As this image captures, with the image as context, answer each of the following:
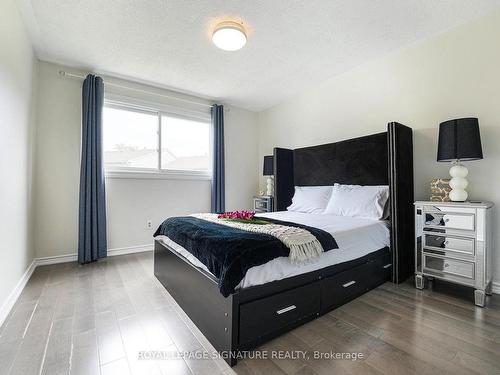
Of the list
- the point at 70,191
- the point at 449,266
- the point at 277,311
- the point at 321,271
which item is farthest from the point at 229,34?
the point at 449,266

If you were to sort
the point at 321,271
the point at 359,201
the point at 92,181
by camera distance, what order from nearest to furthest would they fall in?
the point at 321,271, the point at 359,201, the point at 92,181

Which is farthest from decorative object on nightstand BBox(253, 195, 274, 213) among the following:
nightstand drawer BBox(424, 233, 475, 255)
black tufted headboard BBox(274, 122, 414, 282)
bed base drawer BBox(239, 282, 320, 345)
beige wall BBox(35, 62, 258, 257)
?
bed base drawer BBox(239, 282, 320, 345)

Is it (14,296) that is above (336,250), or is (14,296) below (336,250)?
below

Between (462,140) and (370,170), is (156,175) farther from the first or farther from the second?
(462,140)

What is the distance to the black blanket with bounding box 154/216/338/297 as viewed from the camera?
135cm

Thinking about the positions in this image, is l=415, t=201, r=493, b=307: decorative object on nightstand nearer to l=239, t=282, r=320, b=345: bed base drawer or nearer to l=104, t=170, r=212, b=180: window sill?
l=239, t=282, r=320, b=345: bed base drawer

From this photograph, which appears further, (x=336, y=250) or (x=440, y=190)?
(x=440, y=190)

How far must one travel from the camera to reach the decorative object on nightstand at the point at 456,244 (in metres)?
1.97

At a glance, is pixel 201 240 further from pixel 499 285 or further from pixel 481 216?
pixel 499 285

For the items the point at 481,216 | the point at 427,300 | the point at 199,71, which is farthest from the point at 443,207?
the point at 199,71

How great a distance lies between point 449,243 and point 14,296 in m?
3.93

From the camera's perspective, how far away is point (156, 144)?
3879 millimetres

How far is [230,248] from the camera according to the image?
144 cm

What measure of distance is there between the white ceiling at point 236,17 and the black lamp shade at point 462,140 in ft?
3.56
